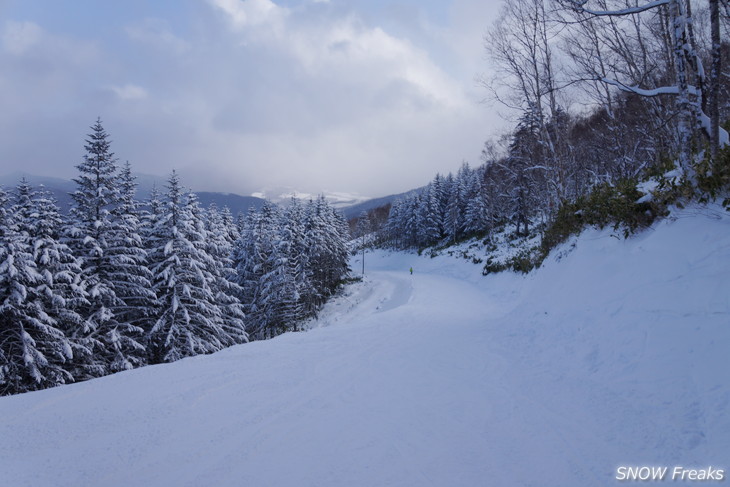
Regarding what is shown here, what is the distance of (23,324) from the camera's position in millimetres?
12562

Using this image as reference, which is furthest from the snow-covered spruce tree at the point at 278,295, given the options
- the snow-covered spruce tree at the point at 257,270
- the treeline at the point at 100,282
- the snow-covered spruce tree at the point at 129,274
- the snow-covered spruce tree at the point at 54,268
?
the snow-covered spruce tree at the point at 54,268

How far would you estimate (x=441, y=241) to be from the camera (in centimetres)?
5844

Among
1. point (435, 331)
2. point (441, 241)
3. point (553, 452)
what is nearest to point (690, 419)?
point (553, 452)

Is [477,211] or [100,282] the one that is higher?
[477,211]

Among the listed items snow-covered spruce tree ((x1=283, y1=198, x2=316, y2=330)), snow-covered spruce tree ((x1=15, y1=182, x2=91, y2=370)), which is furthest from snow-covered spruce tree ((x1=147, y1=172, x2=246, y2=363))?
snow-covered spruce tree ((x1=283, y1=198, x2=316, y2=330))

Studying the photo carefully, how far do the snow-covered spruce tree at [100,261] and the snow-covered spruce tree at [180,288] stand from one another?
1136 millimetres

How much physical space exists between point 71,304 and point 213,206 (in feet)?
57.6

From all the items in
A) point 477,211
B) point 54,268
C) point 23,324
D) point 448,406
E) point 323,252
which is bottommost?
point 23,324

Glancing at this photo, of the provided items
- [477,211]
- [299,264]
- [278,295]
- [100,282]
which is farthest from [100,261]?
[477,211]

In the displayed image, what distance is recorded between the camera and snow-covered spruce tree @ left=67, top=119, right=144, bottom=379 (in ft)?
45.8

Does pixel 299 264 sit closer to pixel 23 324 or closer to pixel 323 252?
pixel 323 252

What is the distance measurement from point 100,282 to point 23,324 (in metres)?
2.72

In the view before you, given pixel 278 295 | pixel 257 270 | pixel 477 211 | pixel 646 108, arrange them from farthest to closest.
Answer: pixel 477 211
pixel 257 270
pixel 278 295
pixel 646 108

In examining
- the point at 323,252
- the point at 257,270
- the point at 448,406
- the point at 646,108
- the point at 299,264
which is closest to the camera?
the point at 448,406
